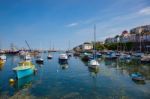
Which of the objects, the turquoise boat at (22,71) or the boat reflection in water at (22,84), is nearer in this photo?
the boat reflection in water at (22,84)

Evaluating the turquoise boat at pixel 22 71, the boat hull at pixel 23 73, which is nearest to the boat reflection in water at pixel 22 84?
the boat hull at pixel 23 73

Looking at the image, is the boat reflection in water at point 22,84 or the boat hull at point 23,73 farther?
the boat hull at point 23,73

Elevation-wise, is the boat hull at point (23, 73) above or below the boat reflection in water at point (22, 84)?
above

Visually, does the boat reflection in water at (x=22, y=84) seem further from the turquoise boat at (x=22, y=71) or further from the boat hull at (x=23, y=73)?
the turquoise boat at (x=22, y=71)

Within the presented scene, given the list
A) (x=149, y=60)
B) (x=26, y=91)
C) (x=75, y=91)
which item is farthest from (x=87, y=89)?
(x=149, y=60)

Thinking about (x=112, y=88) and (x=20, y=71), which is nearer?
(x=112, y=88)

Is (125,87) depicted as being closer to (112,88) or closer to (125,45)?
(112,88)

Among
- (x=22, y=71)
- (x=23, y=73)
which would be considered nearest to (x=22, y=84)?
(x=22, y=71)

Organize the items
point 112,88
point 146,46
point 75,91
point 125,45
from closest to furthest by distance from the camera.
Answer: point 75,91
point 112,88
point 146,46
point 125,45

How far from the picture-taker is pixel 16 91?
34.1 m

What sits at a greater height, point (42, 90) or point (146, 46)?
point (146, 46)

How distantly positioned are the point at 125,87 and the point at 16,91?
18.9 meters

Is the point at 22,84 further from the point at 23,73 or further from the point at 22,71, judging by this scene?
the point at 23,73

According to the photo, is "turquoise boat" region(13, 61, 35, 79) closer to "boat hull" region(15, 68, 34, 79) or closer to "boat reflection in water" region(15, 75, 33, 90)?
"boat hull" region(15, 68, 34, 79)
